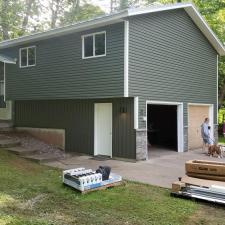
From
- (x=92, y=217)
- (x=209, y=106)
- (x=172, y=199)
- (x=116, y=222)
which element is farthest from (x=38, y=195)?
(x=209, y=106)

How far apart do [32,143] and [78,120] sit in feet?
7.75

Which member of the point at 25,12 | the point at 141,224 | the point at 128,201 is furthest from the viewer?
the point at 25,12

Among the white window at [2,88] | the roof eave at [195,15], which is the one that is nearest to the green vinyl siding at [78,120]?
the white window at [2,88]

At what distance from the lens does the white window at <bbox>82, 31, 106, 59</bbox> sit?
1350 centimetres

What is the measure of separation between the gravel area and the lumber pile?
6.54 m

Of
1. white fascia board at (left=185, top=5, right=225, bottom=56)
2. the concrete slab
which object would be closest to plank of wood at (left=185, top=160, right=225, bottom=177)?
the concrete slab

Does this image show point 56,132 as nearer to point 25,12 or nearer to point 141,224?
point 141,224

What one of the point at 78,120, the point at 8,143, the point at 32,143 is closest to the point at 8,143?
the point at 8,143

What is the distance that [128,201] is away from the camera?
7504 mm

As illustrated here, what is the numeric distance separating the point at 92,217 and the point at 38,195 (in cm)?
200

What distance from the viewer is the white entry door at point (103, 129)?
14.0 m

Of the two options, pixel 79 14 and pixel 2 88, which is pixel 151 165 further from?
pixel 79 14

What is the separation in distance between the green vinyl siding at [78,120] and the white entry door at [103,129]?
0.64ft

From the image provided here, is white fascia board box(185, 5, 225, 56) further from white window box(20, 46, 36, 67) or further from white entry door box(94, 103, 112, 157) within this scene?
white window box(20, 46, 36, 67)
